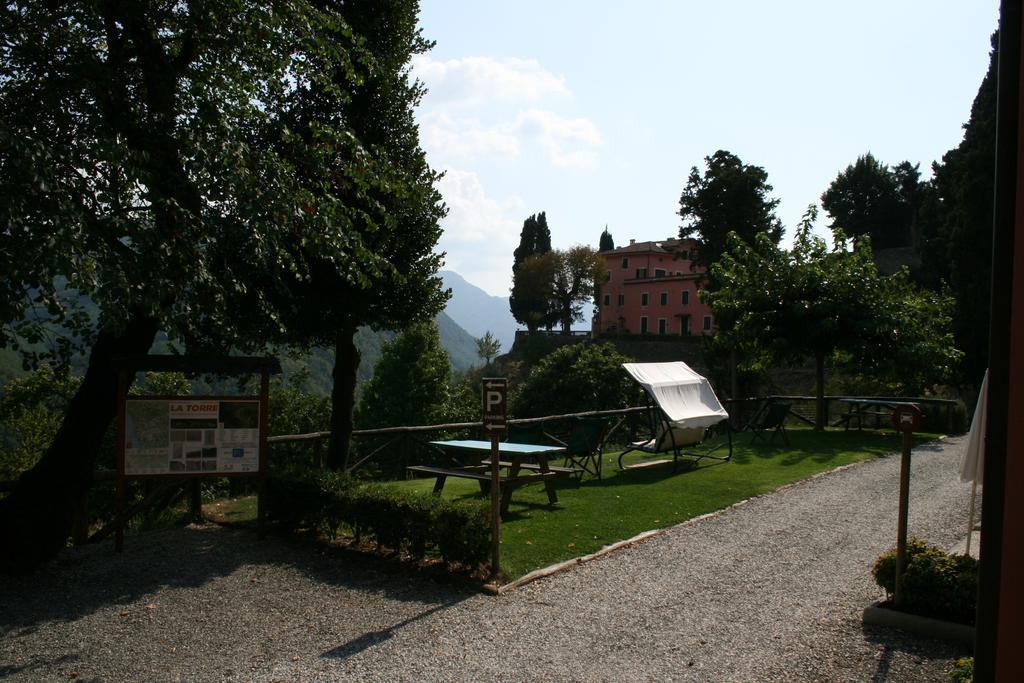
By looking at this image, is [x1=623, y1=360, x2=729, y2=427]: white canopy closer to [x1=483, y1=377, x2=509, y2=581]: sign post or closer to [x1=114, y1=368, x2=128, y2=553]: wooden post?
[x1=483, y1=377, x2=509, y2=581]: sign post

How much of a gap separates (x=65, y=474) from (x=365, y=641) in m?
3.99

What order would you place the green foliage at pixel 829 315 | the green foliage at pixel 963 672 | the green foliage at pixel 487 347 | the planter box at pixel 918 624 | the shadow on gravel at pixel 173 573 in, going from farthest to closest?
the green foliage at pixel 487 347, the green foliage at pixel 829 315, the shadow on gravel at pixel 173 573, the planter box at pixel 918 624, the green foliage at pixel 963 672

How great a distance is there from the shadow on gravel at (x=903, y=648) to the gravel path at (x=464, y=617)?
0.06 feet

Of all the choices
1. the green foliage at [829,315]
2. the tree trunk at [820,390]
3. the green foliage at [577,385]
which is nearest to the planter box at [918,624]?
the green foliage at [829,315]

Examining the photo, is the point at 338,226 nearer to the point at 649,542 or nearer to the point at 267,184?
the point at 267,184

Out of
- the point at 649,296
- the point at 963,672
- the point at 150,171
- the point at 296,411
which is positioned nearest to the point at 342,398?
the point at 150,171

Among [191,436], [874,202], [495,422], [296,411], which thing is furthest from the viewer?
[874,202]

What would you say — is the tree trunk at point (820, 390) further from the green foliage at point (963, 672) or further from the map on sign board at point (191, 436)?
the green foliage at point (963, 672)

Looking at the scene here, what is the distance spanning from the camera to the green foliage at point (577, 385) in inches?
1241

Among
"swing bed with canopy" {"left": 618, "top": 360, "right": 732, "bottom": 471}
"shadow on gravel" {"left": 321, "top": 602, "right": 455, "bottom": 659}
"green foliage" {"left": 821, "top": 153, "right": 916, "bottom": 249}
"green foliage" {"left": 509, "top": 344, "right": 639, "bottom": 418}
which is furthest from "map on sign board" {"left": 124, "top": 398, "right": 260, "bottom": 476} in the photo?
"green foliage" {"left": 821, "top": 153, "right": 916, "bottom": 249}

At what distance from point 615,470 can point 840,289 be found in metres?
9.41

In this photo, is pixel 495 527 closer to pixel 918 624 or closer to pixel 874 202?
pixel 918 624

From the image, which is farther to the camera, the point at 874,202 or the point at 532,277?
the point at 532,277

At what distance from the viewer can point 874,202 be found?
6300 centimetres
